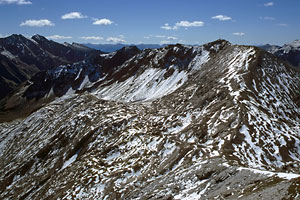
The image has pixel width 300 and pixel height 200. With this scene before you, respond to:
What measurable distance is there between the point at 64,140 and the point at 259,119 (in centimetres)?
6514

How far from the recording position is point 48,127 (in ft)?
331

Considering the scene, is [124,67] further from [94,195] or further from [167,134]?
[94,195]

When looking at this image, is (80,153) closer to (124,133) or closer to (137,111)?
(124,133)

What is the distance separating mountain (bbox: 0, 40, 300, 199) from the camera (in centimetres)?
3347

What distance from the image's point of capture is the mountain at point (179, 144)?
33.5 m

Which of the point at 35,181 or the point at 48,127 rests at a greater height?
the point at 48,127

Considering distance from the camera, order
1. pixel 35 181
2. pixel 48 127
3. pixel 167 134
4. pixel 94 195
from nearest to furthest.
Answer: pixel 94 195
pixel 167 134
pixel 35 181
pixel 48 127

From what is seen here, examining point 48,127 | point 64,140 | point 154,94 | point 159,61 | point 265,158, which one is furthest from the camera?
point 159,61

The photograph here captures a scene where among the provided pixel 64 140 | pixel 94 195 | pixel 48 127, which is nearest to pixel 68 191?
pixel 94 195

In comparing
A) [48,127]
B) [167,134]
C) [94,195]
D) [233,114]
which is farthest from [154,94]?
[94,195]

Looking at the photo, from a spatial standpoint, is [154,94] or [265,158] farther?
[154,94]

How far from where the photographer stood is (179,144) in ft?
169

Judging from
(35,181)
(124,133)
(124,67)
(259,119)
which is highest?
(124,67)

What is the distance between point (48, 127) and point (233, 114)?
8049 centimetres
